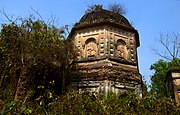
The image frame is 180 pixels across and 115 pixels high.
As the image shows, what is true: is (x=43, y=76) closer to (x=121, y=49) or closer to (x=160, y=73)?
(x=121, y=49)

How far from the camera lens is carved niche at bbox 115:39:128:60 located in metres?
15.0

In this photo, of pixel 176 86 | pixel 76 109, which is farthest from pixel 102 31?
pixel 76 109

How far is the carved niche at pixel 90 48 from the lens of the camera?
14.9 m

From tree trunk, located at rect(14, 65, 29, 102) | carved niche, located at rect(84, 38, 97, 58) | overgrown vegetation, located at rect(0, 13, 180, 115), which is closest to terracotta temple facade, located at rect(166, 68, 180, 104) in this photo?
overgrown vegetation, located at rect(0, 13, 180, 115)

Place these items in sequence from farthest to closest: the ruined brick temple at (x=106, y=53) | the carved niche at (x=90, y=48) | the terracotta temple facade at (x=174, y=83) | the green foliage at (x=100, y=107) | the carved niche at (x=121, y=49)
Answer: the carved niche at (x=121, y=49) < the carved niche at (x=90, y=48) < the ruined brick temple at (x=106, y=53) < the terracotta temple facade at (x=174, y=83) < the green foliage at (x=100, y=107)

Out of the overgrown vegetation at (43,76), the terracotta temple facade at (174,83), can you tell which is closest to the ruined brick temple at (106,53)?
the overgrown vegetation at (43,76)

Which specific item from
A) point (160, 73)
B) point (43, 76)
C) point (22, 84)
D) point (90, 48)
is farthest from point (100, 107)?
point (160, 73)

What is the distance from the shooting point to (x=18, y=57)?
11.1 m

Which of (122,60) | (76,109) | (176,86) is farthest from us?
(122,60)

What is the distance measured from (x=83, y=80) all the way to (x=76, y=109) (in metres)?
5.88

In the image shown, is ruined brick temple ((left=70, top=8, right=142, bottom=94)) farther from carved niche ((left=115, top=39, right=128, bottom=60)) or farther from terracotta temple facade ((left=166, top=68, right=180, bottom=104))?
terracotta temple facade ((left=166, top=68, right=180, bottom=104))

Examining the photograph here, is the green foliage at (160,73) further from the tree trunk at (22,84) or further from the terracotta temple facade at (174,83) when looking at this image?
the tree trunk at (22,84)

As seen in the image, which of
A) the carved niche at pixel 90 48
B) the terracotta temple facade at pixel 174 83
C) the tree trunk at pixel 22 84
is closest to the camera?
the tree trunk at pixel 22 84

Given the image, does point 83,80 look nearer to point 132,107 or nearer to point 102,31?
point 102,31
